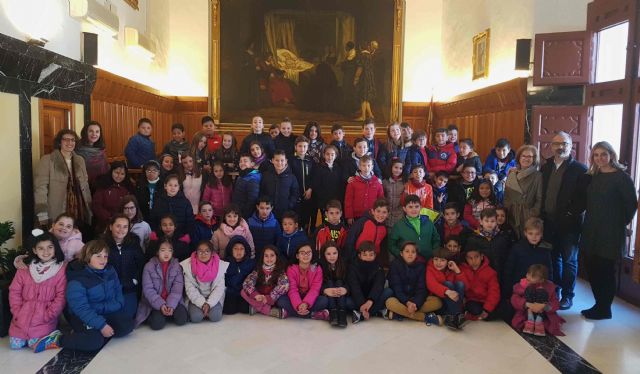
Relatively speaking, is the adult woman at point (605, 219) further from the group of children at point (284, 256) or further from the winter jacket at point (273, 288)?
the winter jacket at point (273, 288)

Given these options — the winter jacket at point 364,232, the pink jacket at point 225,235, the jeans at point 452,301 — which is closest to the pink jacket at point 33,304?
the pink jacket at point 225,235

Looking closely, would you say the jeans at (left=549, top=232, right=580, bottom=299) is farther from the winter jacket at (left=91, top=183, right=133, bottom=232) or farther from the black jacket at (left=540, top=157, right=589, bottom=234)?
the winter jacket at (left=91, top=183, right=133, bottom=232)

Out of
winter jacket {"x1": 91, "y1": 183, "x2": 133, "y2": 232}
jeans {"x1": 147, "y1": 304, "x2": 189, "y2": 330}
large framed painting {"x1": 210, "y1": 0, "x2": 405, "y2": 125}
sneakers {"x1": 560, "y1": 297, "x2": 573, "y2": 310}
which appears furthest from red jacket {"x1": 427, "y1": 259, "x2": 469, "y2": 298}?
large framed painting {"x1": 210, "y1": 0, "x2": 405, "y2": 125}

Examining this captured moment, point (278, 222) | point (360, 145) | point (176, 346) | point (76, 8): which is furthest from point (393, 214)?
point (76, 8)

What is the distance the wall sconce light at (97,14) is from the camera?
5.65 meters

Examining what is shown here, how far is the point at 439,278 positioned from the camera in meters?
4.41

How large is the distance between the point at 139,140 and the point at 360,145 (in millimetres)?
3021

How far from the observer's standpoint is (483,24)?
26.9ft

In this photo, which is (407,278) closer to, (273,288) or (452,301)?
(452,301)

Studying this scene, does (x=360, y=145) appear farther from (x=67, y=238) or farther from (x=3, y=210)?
(x=3, y=210)

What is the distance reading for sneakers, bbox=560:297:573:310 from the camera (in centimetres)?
465

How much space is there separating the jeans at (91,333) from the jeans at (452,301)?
2.71 metres

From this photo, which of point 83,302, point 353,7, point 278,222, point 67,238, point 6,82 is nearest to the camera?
point 83,302

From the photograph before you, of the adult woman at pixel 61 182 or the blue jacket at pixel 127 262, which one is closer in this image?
the blue jacket at pixel 127 262
